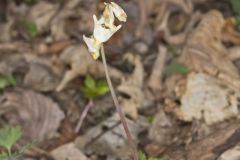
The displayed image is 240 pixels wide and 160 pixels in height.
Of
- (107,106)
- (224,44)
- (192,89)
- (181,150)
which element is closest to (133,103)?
(107,106)

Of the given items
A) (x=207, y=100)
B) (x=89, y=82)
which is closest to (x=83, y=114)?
(x=89, y=82)

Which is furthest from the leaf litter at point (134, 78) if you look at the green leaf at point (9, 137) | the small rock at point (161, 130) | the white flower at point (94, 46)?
the white flower at point (94, 46)

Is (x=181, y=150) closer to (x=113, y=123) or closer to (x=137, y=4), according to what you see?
(x=113, y=123)

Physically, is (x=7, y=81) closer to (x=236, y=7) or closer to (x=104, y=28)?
(x=104, y=28)

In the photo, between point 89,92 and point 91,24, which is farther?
point 91,24

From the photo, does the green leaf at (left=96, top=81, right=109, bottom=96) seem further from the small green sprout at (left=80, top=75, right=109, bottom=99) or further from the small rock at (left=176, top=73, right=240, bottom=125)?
the small rock at (left=176, top=73, right=240, bottom=125)

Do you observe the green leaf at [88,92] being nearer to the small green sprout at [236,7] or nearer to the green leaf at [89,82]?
the green leaf at [89,82]
